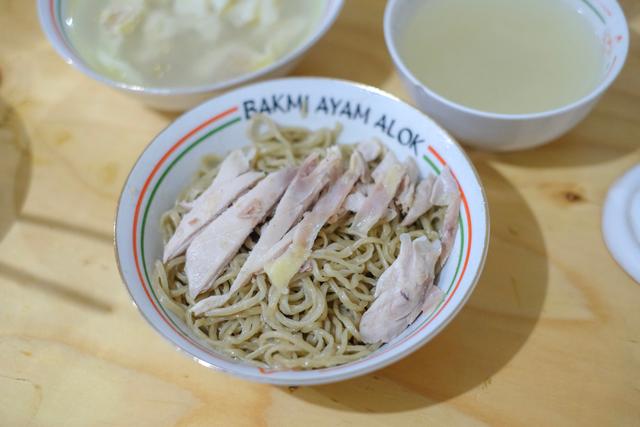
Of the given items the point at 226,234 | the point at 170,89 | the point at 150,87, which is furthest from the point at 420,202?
the point at 150,87

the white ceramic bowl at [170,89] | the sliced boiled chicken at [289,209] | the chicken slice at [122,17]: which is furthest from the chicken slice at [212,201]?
the chicken slice at [122,17]

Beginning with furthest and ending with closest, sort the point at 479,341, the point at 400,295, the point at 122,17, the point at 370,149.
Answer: the point at 122,17 → the point at 370,149 → the point at 479,341 → the point at 400,295

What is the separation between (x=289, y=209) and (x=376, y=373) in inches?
15.5

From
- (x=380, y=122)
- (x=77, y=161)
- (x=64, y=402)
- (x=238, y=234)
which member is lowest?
(x=64, y=402)

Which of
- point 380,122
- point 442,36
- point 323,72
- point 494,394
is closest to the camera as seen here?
point 494,394

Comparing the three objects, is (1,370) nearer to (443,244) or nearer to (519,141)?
(443,244)

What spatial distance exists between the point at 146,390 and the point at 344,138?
0.76 m

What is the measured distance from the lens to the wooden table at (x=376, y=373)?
3.84 ft

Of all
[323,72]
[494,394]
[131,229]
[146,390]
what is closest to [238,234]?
[131,229]

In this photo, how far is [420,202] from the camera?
128 cm

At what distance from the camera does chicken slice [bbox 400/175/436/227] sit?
1277 mm

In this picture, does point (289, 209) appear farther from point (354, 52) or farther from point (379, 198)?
point (354, 52)

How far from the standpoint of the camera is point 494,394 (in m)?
1.17

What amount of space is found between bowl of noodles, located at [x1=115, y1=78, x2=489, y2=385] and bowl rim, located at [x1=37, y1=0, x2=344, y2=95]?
7 centimetres
